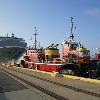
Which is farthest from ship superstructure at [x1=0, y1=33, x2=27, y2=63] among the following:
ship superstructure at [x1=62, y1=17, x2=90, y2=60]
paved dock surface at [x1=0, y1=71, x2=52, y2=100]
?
paved dock surface at [x1=0, y1=71, x2=52, y2=100]

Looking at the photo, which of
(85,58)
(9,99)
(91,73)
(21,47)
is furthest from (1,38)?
(9,99)

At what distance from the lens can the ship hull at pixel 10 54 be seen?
7542 centimetres

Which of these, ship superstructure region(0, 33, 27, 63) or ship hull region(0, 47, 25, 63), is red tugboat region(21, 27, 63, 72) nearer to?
ship hull region(0, 47, 25, 63)

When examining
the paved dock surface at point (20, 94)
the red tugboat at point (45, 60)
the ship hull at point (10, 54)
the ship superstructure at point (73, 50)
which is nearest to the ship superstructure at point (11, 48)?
the ship hull at point (10, 54)

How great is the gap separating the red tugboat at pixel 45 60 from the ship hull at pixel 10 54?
1037 inches

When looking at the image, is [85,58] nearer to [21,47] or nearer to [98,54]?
[98,54]

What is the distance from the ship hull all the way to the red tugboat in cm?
2634

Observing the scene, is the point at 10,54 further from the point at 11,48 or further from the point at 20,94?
the point at 20,94

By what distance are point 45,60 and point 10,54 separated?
130 ft

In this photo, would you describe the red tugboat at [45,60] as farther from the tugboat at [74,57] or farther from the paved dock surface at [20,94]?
the paved dock surface at [20,94]

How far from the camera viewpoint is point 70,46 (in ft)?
114

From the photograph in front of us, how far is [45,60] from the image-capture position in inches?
1495

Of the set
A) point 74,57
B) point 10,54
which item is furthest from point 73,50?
point 10,54

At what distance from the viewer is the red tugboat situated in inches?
1237
